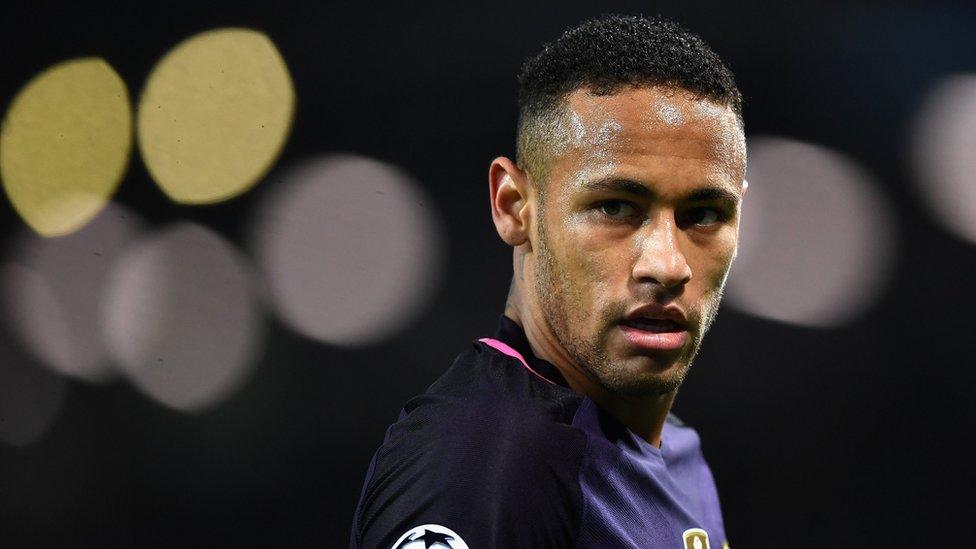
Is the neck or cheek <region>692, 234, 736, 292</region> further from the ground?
cheek <region>692, 234, 736, 292</region>

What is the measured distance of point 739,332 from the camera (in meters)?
2.16

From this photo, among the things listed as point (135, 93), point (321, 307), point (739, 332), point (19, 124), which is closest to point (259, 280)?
point (321, 307)

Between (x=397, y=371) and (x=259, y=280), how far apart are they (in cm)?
41

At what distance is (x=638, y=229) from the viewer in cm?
99

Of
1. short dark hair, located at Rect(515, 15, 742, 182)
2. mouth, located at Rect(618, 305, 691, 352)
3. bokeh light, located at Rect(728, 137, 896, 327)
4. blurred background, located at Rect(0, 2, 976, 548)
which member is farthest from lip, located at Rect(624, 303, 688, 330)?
bokeh light, located at Rect(728, 137, 896, 327)

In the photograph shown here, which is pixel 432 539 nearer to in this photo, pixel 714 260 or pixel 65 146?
pixel 714 260

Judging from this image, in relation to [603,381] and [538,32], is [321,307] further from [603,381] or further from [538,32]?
[603,381]

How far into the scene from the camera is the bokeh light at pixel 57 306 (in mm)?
1951

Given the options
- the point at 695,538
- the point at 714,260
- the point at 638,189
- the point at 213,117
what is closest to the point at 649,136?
the point at 638,189

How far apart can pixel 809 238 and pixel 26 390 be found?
2.03 m

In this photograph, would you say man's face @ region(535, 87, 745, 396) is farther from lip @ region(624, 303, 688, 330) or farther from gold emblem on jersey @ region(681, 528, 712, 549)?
gold emblem on jersey @ region(681, 528, 712, 549)

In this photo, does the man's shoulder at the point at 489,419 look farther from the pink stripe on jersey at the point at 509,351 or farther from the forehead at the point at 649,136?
the forehead at the point at 649,136

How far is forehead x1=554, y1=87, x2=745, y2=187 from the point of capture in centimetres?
98

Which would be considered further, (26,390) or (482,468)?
(26,390)
